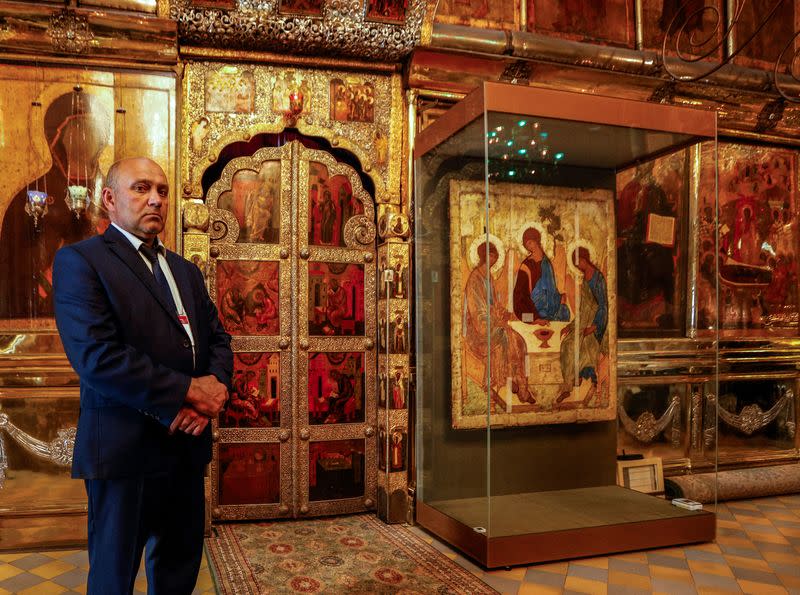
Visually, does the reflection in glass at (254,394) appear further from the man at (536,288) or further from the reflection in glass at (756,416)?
the reflection in glass at (756,416)

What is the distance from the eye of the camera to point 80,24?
454 cm

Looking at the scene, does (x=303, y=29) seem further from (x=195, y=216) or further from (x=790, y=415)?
(x=790, y=415)

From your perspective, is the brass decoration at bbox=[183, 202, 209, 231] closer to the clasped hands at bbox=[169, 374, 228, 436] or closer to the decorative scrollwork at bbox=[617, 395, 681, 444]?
the clasped hands at bbox=[169, 374, 228, 436]

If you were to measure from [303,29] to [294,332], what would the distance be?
231 cm

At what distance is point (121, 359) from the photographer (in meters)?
2.38

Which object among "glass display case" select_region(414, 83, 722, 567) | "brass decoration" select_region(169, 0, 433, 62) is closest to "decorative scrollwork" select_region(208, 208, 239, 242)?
"brass decoration" select_region(169, 0, 433, 62)

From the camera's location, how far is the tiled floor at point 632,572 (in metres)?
3.71

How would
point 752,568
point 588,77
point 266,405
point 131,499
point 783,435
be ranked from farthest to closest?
1. point 783,435
2. point 588,77
3. point 266,405
4. point 752,568
5. point 131,499

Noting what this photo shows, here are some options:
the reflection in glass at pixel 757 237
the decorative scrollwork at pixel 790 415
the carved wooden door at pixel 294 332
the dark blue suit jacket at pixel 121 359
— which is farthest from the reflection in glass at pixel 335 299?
the decorative scrollwork at pixel 790 415

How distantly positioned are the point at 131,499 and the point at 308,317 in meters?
2.75

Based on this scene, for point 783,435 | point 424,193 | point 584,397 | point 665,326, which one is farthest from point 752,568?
point 424,193

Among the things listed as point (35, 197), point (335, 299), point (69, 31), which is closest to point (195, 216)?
point (35, 197)

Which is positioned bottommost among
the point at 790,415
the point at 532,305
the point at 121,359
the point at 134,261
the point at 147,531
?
the point at 790,415

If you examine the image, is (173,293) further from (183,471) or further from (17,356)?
(17,356)
